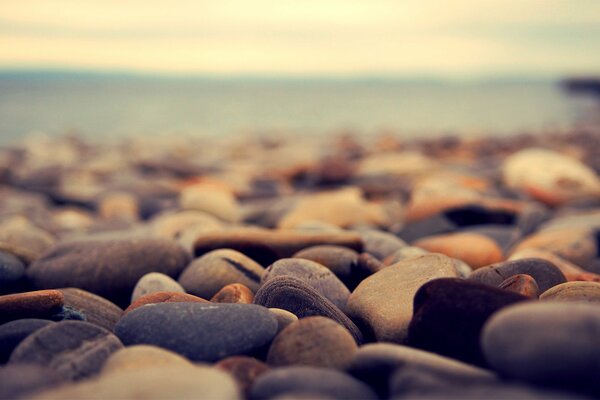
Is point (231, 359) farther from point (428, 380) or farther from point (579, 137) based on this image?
point (579, 137)

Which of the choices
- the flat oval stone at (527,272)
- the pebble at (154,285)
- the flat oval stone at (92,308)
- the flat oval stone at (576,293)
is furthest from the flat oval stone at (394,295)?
the flat oval stone at (92,308)

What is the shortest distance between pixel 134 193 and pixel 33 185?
1632 millimetres

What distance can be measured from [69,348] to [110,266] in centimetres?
102

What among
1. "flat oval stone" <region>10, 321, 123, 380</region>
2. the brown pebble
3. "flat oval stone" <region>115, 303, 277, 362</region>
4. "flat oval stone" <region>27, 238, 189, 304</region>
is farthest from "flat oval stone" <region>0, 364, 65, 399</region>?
the brown pebble

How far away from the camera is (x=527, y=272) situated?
2381 millimetres

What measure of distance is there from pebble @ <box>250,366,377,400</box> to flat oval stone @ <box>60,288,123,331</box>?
0.93m

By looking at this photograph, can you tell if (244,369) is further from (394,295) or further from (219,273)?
(219,273)

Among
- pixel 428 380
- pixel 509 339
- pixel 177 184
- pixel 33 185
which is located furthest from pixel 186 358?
pixel 33 185

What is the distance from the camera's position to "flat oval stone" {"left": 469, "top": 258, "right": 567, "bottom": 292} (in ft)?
7.70

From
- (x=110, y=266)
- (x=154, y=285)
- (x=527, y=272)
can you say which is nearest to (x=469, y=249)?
(x=527, y=272)

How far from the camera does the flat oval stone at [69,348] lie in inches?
66.9

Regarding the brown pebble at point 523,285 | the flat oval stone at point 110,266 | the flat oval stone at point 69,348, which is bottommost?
the flat oval stone at point 110,266

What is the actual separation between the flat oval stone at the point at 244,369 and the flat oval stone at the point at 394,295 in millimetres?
501

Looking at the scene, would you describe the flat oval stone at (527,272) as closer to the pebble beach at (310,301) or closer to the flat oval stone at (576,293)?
the pebble beach at (310,301)
